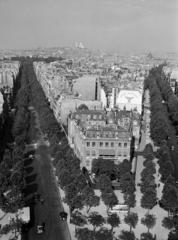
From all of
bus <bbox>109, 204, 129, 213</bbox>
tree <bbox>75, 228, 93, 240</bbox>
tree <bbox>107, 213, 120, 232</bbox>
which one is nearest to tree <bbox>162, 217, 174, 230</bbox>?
bus <bbox>109, 204, 129, 213</bbox>

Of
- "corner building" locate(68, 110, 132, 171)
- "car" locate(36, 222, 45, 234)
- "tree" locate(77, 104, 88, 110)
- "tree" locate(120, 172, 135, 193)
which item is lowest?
"car" locate(36, 222, 45, 234)

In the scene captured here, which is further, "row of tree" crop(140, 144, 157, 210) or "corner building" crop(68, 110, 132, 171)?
"corner building" crop(68, 110, 132, 171)

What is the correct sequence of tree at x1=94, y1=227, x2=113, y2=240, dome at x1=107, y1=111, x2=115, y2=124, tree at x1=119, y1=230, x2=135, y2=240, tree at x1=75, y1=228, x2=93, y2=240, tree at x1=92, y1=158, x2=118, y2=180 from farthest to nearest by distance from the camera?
1. dome at x1=107, y1=111, x2=115, y2=124
2. tree at x1=92, y1=158, x2=118, y2=180
3. tree at x1=119, y1=230, x2=135, y2=240
4. tree at x1=94, y1=227, x2=113, y2=240
5. tree at x1=75, y1=228, x2=93, y2=240

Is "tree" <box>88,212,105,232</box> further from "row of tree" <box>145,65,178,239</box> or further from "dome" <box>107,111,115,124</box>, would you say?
"dome" <box>107,111,115,124</box>

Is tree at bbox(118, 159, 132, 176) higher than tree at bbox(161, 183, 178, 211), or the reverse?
tree at bbox(118, 159, 132, 176)

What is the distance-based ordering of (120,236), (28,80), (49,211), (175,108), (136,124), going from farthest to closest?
(28,80)
(175,108)
(136,124)
(49,211)
(120,236)

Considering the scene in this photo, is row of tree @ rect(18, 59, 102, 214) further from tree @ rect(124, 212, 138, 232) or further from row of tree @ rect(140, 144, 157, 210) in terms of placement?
row of tree @ rect(140, 144, 157, 210)

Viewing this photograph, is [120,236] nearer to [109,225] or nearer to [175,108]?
[109,225]

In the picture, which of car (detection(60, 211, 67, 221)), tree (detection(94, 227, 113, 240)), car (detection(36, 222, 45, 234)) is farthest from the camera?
car (detection(60, 211, 67, 221))

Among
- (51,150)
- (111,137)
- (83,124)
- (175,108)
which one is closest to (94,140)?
(111,137)

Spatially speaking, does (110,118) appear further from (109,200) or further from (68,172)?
(109,200)
